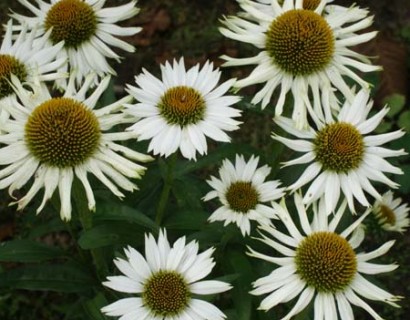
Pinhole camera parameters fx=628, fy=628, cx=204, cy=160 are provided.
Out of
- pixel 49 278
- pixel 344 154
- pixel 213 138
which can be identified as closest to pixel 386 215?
pixel 344 154

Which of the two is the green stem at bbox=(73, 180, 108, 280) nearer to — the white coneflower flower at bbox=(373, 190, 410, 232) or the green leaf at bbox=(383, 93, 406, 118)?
the white coneflower flower at bbox=(373, 190, 410, 232)

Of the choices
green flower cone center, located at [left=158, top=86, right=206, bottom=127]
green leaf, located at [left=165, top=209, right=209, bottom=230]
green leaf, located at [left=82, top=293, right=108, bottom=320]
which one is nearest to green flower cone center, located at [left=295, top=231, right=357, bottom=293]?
green leaf, located at [left=165, top=209, right=209, bottom=230]

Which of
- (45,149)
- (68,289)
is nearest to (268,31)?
(45,149)

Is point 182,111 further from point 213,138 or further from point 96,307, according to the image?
point 96,307

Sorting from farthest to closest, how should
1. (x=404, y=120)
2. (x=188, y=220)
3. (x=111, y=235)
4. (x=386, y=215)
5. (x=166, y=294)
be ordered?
(x=404, y=120) → (x=386, y=215) → (x=188, y=220) → (x=111, y=235) → (x=166, y=294)

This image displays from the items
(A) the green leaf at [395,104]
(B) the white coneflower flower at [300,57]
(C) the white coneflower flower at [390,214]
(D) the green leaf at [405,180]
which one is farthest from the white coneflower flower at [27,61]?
(A) the green leaf at [395,104]

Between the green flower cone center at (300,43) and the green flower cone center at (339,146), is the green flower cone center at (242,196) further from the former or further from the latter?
the green flower cone center at (300,43)

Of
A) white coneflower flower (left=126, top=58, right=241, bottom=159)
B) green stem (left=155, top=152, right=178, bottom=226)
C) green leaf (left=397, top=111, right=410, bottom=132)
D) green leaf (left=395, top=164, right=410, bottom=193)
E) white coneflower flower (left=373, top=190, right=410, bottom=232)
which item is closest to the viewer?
white coneflower flower (left=126, top=58, right=241, bottom=159)
